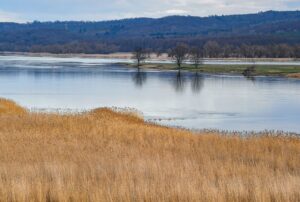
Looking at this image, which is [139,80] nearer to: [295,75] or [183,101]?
[295,75]

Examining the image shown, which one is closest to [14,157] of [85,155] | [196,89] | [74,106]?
[85,155]

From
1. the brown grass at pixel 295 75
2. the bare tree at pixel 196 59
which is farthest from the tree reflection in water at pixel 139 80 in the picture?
the bare tree at pixel 196 59

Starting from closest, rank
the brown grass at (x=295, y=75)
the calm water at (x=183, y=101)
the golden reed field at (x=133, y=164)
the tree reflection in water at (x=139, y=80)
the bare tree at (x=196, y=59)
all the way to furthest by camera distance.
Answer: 1. the golden reed field at (x=133, y=164)
2. the calm water at (x=183, y=101)
3. the tree reflection in water at (x=139, y=80)
4. the brown grass at (x=295, y=75)
5. the bare tree at (x=196, y=59)

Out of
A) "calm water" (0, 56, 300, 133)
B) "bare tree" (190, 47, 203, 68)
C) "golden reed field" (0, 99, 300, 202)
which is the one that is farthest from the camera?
"bare tree" (190, 47, 203, 68)

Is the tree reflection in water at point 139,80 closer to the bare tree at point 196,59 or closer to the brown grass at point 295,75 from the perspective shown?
the brown grass at point 295,75

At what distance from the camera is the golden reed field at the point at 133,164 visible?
10406 millimetres

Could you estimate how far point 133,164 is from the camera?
1391 centimetres

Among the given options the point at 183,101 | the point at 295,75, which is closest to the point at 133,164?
the point at 183,101

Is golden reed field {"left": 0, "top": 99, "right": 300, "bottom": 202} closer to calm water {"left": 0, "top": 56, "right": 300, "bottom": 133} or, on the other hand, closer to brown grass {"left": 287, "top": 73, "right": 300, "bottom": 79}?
calm water {"left": 0, "top": 56, "right": 300, "bottom": 133}

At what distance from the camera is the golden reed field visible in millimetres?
10406

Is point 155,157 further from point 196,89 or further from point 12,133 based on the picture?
point 196,89

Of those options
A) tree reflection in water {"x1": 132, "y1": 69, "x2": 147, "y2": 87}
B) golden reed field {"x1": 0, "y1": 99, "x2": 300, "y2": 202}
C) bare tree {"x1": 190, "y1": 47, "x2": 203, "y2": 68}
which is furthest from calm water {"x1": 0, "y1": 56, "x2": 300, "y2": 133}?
bare tree {"x1": 190, "y1": 47, "x2": 203, "y2": 68}

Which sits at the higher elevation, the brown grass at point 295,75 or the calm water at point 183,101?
the calm water at point 183,101

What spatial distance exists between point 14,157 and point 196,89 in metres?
46.9
